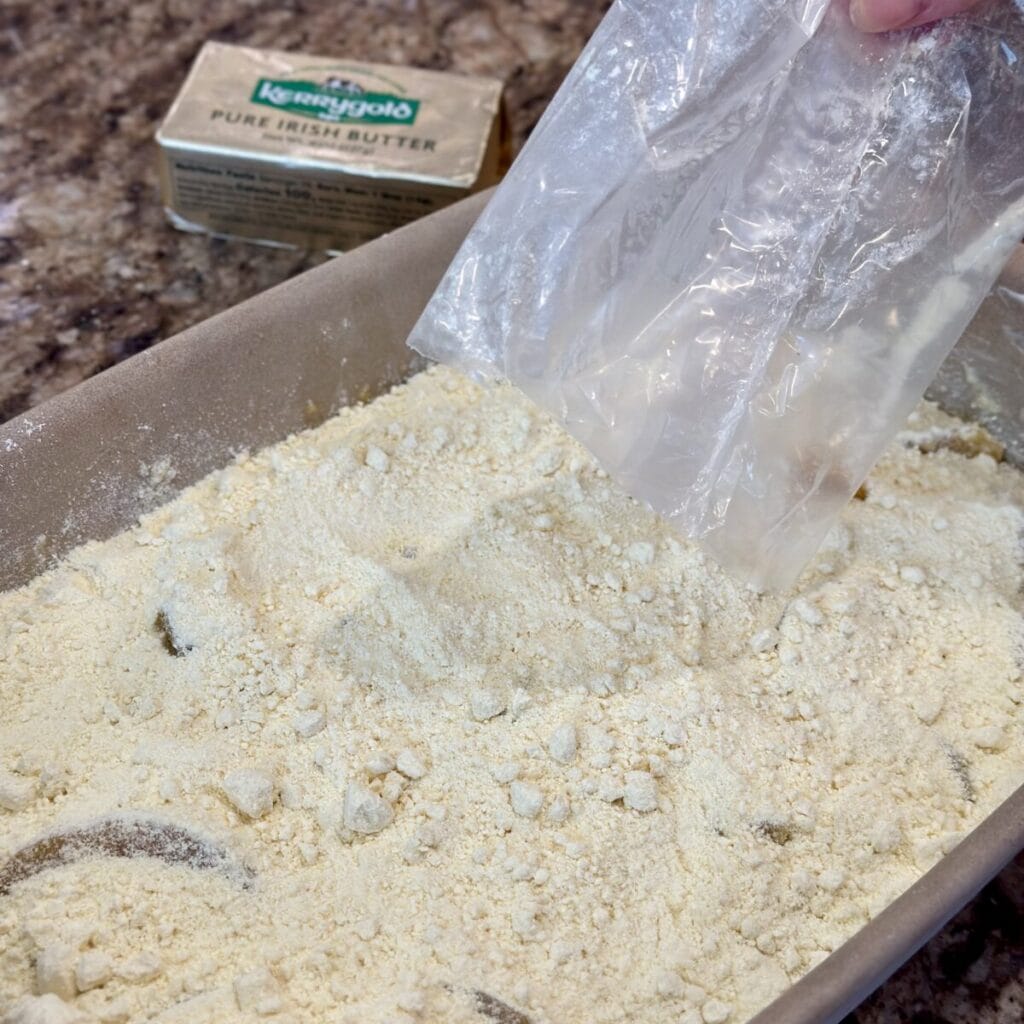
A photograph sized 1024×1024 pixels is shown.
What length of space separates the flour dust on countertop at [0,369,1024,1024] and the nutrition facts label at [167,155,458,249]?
0.27m

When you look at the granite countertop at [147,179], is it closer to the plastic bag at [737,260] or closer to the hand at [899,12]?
the plastic bag at [737,260]

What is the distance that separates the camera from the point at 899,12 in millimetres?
690

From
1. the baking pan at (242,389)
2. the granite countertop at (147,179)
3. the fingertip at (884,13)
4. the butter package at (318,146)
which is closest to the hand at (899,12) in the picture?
the fingertip at (884,13)

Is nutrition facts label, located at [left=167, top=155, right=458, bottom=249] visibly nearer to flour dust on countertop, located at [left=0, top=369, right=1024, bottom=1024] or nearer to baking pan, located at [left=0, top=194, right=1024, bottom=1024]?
baking pan, located at [left=0, top=194, right=1024, bottom=1024]

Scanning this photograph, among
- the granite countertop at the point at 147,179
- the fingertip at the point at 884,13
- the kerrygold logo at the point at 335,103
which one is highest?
the fingertip at the point at 884,13

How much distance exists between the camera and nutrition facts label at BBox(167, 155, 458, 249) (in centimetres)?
108

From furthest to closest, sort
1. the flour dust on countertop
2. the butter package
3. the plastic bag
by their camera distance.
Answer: the butter package
the plastic bag
the flour dust on countertop

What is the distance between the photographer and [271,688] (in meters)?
0.75

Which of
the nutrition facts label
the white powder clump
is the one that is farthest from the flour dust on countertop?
the nutrition facts label

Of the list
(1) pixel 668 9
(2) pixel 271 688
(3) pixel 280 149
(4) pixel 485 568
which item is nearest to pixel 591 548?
(4) pixel 485 568

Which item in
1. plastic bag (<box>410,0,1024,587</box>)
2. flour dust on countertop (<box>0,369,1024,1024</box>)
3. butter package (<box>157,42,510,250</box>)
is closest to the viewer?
flour dust on countertop (<box>0,369,1024,1024</box>)

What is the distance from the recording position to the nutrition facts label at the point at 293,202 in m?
1.08

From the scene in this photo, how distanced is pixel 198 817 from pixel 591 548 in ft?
1.04

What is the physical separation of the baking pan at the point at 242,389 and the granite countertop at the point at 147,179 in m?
0.24
